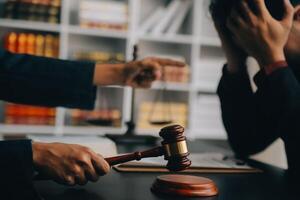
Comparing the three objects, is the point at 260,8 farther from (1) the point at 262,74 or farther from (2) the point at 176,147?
(2) the point at 176,147

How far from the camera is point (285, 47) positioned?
137 centimetres

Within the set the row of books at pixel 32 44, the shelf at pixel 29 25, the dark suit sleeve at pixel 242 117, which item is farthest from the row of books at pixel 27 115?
the dark suit sleeve at pixel 242 117

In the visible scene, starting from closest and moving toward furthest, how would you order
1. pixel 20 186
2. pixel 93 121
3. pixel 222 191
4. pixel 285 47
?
pixel 20 186
pixel 222 191
pixel 285 47
pixel 93 121

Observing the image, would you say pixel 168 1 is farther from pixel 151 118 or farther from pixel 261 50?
pixel 261 50

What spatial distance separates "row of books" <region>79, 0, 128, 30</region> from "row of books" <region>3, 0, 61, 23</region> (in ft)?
0.66

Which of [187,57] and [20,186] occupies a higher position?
[187,57]

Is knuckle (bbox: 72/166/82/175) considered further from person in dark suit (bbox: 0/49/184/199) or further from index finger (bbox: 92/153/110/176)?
person in dark suit (bbox: 0/49/184/199)

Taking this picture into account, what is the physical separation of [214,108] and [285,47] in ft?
7.54

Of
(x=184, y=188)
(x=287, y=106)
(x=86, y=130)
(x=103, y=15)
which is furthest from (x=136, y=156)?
(x=103, y=15)

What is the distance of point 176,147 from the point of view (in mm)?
738

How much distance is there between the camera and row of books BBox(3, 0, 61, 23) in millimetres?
3160

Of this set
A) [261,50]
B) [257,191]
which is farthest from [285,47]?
[257,191]

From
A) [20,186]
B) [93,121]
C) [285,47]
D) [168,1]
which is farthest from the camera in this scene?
[168,1]

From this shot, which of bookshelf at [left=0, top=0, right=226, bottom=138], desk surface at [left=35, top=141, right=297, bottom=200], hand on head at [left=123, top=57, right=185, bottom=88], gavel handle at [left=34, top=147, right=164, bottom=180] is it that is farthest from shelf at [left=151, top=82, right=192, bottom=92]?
gavel handle at [left=34, top=147, right=164, bottom=180]
